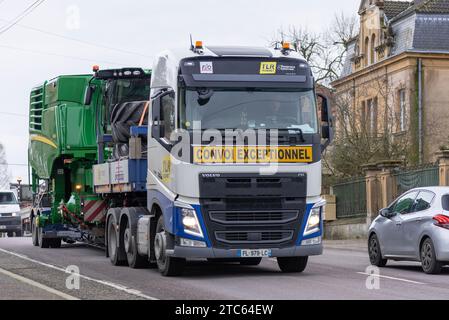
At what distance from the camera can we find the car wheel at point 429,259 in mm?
18031

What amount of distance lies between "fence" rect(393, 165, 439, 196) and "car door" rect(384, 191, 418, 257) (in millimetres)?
11742

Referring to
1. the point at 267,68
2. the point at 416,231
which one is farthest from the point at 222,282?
the point at 416,231

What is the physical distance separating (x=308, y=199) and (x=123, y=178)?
13.7ft

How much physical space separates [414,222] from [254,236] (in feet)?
12.2

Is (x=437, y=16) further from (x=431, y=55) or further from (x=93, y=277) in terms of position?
(x=93, y=277)

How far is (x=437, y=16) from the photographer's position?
51688mm

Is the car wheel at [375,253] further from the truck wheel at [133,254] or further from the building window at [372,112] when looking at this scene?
the building window at [372,112]

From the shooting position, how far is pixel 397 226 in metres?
19.6

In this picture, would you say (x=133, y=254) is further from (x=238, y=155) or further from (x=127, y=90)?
(x=127, y=90)

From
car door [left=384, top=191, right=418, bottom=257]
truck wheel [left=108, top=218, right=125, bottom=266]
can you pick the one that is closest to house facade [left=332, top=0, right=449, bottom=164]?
car door [left=384, top=191, right=418, bottom=257]

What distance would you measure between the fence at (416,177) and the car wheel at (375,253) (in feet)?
36.1

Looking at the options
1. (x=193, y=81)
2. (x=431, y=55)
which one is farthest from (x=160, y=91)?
(x=431, y=55)

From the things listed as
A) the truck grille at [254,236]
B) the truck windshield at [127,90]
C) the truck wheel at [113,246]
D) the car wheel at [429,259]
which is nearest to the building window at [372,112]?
the truck windshield at [127,90]

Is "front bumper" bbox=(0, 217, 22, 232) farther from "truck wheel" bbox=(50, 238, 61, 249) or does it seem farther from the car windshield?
"truck wheel" bbox=(50, 238, 61, 249)
